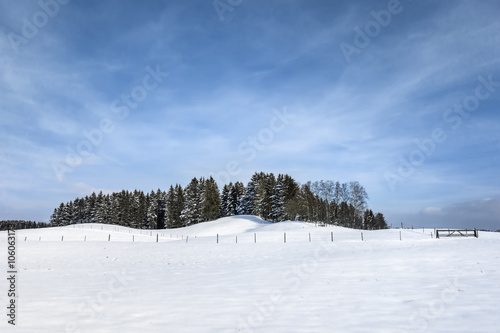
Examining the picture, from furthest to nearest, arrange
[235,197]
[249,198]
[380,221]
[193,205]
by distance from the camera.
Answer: [380,221]
[235,197]
[249,198]
[193,205]

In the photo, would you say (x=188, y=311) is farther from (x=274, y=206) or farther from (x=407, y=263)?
(x=274, y=206)

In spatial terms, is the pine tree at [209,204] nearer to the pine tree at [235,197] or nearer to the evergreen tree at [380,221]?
the pine tree at [235,197]

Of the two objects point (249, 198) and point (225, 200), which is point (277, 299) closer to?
point (249, 198)

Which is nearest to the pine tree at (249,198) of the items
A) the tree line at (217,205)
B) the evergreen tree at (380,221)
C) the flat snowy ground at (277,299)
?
the tree line at (217,205)

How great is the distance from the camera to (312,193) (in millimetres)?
98875

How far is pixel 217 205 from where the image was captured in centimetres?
10094

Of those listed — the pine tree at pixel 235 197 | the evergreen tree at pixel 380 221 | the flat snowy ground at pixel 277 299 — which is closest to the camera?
the flat snowy ground at pixel 277 299

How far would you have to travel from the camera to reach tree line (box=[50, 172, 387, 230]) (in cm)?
8975

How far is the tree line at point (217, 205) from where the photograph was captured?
3533 inches

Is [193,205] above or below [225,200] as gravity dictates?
below

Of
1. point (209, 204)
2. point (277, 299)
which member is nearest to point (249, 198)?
point (209, 204)

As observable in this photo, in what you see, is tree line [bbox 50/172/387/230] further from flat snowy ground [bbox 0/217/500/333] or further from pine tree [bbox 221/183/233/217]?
flat snowy ground [bbox 0/217/500/333]

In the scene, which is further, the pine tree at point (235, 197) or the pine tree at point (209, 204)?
the pine tree at point (235, 197)

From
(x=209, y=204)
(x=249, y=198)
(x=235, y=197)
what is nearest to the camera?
(x=209, y=204)
